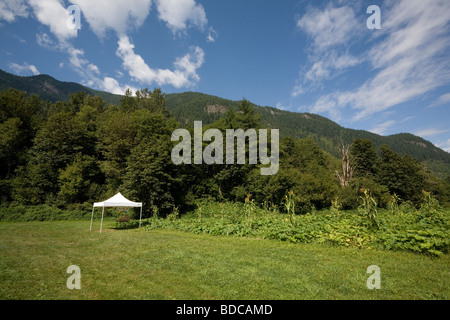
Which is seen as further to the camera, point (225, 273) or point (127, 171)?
point (127, 171)

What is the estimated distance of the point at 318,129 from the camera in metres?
164

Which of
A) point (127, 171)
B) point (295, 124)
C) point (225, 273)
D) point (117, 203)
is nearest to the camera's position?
point (225, 273)

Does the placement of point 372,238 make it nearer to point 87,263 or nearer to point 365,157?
point 87,263

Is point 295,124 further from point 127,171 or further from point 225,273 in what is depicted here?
point 225,273

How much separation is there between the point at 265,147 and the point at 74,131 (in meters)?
24.7

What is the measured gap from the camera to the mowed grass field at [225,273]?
4012 millimetres

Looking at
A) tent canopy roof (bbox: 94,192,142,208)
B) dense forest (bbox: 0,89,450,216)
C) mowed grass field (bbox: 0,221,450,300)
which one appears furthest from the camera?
dense forest (bbox: 0,89,450,216)

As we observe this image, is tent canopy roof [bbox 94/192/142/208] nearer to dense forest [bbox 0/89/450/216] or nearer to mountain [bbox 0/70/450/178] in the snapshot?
dense forest [bbox 0/89/450/216]

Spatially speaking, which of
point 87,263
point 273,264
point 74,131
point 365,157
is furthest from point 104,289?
point 365,157

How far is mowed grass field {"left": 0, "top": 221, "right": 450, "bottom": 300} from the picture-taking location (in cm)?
401

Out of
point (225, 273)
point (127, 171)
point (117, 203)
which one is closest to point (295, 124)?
point (127, 171)

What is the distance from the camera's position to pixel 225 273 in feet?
16.6

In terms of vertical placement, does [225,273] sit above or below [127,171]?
below

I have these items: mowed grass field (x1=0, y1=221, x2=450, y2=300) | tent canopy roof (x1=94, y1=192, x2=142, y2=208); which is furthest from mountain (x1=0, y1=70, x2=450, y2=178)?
mowed grass field (x1=0, y1=221, x2=450, y2=300)
